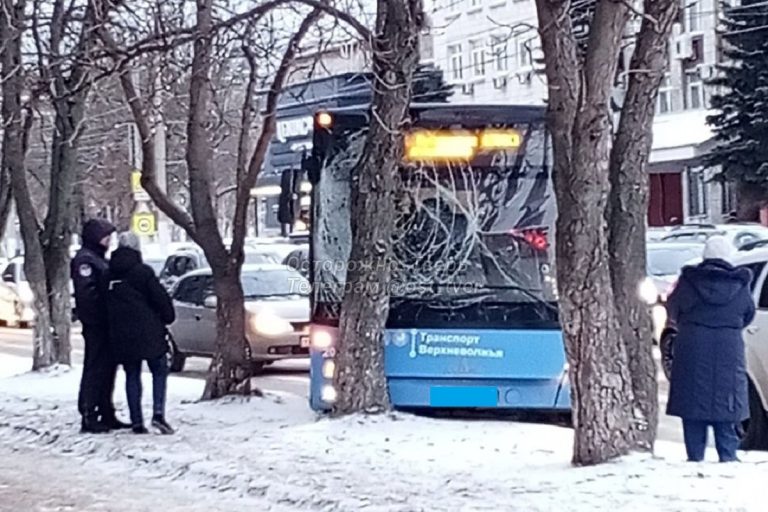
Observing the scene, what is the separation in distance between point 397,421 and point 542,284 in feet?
5.78

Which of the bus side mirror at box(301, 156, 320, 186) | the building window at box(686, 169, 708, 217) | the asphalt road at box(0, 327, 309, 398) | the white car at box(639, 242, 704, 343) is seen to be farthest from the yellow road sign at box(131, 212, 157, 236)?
the building window at box(686, 169, 708, 217)

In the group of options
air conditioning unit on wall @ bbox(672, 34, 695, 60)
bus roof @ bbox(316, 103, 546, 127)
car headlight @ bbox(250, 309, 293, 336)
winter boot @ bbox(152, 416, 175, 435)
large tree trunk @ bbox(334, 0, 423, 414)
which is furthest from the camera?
air conditioning unit on wall @ bbox(672, 34, 695, 60)

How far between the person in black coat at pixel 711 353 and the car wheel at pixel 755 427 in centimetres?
311

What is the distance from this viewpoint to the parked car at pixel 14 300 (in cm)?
4156

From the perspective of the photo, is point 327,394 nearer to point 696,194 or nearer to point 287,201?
point 287,201

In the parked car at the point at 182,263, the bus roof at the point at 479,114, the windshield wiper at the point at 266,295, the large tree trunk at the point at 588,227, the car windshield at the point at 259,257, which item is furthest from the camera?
the parked car at the point at 182,263

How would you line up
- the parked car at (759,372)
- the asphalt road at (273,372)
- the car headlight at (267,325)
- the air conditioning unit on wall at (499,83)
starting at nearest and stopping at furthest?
1. the parked car at (759,372)
2. the asphalt road at (273,372)
3. the car headlight at (267,325)
4. the air conditioning unit on wall at (499,83)

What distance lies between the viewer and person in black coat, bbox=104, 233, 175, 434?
1388cm

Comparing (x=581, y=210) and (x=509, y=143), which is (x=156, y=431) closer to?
(x=509, y=143)

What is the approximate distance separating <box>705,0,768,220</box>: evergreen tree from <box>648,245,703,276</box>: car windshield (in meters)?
19.8

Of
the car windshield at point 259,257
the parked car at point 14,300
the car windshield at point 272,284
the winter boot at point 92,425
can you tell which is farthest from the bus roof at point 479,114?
the parked car at point 14,300

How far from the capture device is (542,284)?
14.2m

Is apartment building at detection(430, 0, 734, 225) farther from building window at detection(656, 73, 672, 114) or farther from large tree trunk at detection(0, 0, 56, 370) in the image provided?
large tree trunk at detection(0, 0, 56, 370)

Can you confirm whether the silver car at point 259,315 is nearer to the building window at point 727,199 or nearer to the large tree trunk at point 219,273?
the large tree trunk at point 219,273
